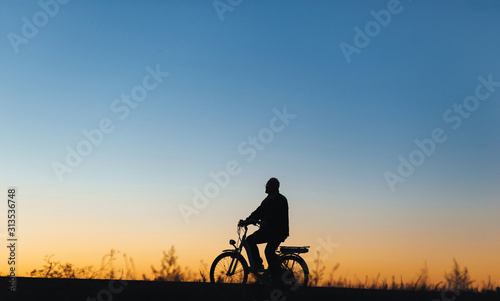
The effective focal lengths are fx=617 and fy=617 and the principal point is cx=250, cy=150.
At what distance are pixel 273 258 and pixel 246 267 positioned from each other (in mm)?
639

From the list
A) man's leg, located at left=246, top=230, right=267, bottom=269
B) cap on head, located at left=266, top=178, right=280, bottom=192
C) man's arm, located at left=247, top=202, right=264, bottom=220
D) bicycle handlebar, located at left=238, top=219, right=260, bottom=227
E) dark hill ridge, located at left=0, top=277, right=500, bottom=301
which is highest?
cap on head, located at left=266, top=178, right=280, bottom=192

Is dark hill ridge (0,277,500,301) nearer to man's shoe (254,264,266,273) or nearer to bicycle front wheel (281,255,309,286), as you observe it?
bicycle front wheel (281,255,309,286)

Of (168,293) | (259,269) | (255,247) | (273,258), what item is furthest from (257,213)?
(168,293)

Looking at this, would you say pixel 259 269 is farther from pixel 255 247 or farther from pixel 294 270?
pixel 294 270

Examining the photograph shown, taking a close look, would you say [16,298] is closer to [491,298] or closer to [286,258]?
[286,258]

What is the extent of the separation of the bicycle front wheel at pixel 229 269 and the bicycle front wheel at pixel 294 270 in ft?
2.68

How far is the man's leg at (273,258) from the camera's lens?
1238 cm

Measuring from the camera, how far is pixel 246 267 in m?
12.7

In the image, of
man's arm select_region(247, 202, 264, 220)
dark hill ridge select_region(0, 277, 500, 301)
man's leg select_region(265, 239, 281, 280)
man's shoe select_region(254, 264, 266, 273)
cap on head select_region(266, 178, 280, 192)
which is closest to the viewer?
dark hill ridge select_region(0, 277, 500, 301)

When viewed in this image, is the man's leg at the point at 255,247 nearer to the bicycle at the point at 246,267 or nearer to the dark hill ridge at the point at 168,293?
the bicycle at the point at 246,267

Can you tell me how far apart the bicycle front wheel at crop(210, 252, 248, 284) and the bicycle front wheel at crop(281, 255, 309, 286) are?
818 millimetres

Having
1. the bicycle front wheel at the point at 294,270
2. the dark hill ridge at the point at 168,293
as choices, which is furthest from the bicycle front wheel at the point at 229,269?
the dark hill ridge at the point at 168,293

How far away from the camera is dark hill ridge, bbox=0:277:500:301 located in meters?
9.61

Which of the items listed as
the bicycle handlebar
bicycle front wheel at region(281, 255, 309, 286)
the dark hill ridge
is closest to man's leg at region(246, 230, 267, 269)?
the bicycle handlebar
